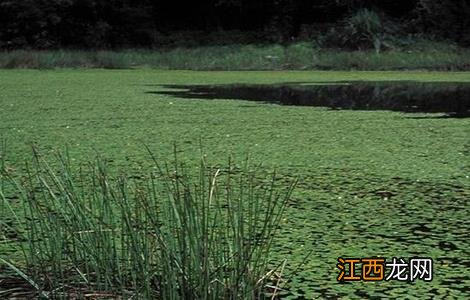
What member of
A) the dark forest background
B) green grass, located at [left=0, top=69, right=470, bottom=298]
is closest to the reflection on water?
green grass, located at [left=0, top=69, right=470, bottom=298]

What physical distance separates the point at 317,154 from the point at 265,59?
7179 millimetres

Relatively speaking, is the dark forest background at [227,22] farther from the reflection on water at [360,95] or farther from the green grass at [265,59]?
the reflection on water at [360,95]

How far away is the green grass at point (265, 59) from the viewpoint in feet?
32.9

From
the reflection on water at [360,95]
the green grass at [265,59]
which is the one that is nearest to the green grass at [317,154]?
the reflection on water at [360,95]

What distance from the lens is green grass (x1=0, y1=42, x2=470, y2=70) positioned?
10.0 metres

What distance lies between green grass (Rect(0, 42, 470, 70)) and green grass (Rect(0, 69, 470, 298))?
3.13 metres

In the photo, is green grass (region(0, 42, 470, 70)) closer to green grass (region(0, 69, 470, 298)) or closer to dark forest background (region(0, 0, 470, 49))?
dark forest background (region(0, 0, 470, 49))

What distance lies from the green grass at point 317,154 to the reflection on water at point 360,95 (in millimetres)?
457

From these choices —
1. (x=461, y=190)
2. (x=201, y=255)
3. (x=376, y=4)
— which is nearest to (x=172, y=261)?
(x=201, y=255)

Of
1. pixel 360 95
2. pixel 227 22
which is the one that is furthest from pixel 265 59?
pixel 227 22

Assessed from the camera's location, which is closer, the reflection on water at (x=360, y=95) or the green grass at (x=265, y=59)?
the reflection on water at (x=360, y=95)

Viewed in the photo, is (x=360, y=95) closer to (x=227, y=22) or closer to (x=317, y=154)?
(x=317, y=154)

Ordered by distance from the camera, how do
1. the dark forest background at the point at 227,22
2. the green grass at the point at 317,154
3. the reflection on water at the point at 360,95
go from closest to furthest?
the green grass at the point at 317,154, the reflection on water at the point at 360,95, the dark forest background at the point at 227,22

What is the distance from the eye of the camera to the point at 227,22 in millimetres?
15133
